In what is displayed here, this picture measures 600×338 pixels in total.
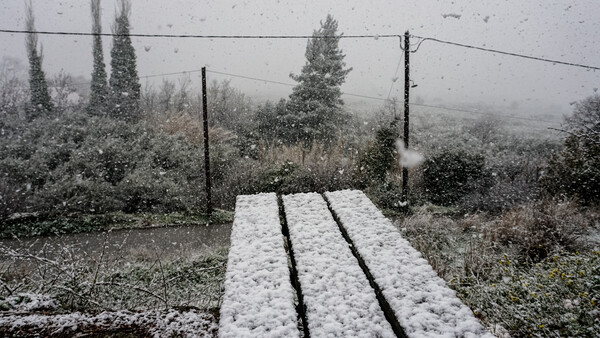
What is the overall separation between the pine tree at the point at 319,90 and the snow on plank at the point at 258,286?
16.9 metres

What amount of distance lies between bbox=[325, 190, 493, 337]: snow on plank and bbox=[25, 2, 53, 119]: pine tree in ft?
78.5

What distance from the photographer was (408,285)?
93 cm

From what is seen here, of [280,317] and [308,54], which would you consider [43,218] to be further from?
[308,54]

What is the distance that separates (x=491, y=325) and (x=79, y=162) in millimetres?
11954

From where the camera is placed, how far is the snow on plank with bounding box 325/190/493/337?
76 cm

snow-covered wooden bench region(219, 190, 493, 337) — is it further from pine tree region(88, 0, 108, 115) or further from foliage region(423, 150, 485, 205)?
pine tree region(88, 0, 108, 115)

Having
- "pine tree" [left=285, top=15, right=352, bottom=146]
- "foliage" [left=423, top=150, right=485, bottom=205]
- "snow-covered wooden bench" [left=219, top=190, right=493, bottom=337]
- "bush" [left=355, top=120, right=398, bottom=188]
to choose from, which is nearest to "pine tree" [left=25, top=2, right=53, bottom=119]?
"pine tree" [left=285, top=15, right=352, bottom=146]

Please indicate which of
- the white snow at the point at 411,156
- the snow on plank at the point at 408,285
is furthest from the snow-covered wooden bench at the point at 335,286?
the white snow at the point at 411,156

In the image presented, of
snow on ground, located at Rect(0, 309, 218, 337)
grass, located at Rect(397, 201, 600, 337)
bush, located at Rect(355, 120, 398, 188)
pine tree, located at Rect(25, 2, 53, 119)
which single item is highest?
pine tree, located at Rect(25, 2, 53, 119)

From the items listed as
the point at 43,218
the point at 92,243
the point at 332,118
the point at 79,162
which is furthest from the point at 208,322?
the point at 332,118

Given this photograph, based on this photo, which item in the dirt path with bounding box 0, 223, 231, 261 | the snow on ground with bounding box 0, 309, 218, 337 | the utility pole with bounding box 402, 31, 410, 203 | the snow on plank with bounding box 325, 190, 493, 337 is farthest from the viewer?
the utility pole with bounding box 402, 31, 410, 203

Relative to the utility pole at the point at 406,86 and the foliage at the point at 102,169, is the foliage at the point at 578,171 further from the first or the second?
the foliage at the point at 102,169

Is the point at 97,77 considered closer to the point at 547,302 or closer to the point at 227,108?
the point at 227,108

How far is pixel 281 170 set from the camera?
33.9ft
